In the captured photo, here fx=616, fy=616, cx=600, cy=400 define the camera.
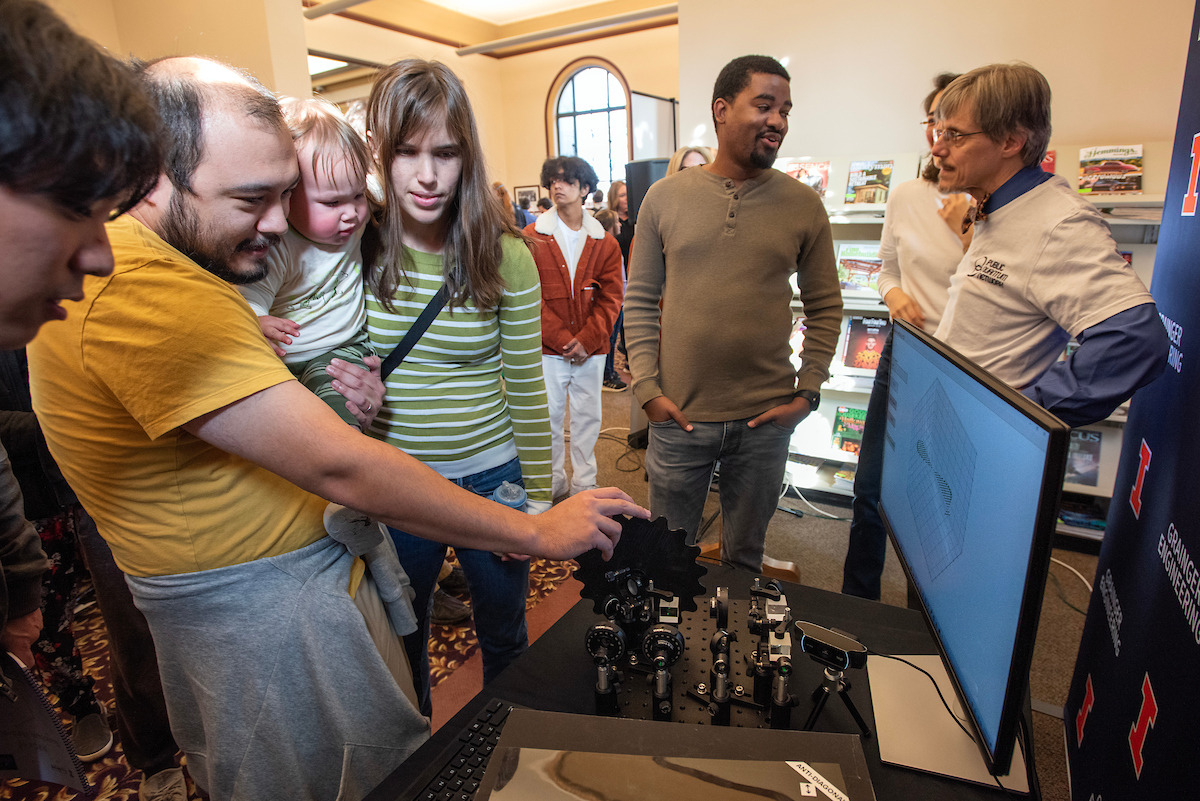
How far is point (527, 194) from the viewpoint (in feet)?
39.4

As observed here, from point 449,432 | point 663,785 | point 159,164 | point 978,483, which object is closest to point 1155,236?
point 978,483

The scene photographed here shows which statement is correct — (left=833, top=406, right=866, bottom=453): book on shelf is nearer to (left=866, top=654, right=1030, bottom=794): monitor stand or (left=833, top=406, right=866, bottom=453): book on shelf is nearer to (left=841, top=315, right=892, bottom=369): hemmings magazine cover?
(left=841, top=315, right=892, bottom=369): hemmings magazine cover

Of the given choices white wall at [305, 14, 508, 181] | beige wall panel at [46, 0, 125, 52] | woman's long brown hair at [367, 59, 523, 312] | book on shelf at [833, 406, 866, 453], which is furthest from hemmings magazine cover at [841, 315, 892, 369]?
beige wall panel at [46, 0, 125, 52]

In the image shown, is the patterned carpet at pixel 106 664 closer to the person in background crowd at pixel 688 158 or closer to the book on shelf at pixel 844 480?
the book on shelf at pixel 844 480

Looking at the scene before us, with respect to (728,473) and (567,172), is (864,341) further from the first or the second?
(567,172)

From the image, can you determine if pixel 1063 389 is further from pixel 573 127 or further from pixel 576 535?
pixel 573 127

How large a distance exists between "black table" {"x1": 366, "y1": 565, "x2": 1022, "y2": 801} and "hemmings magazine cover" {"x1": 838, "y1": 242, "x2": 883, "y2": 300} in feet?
8.17

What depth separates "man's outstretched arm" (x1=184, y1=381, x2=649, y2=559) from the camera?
73 centimetres

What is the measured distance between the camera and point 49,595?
1.75 meters

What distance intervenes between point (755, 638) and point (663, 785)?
0.49m

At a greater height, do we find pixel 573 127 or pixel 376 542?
pixel 573 127

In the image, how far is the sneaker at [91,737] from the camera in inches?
73.0

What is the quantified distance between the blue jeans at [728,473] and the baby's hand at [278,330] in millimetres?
1119

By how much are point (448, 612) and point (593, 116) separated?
36.0ft
